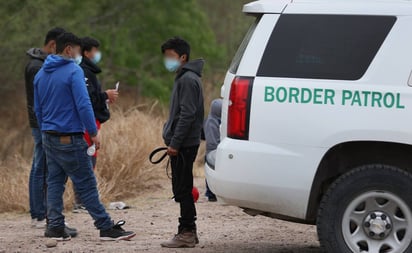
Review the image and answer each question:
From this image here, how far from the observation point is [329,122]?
699 centimetres

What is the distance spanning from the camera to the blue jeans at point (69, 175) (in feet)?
27.9

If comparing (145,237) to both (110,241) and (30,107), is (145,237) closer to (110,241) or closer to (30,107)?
(110,241)

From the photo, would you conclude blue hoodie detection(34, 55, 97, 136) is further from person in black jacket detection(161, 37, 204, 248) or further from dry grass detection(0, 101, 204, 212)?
dry grass detection(0, 101, 204, 212)

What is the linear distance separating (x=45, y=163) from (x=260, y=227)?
6.90 feet

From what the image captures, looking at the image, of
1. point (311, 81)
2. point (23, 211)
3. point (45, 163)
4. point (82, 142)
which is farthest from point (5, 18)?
point (311, 81)

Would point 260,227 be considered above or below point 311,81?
below

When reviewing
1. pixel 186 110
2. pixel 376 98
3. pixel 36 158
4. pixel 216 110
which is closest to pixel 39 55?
pixel 36 158

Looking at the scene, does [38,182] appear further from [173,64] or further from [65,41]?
[173,64]

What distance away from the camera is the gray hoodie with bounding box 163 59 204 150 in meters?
8.12

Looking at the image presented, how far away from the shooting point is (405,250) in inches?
274

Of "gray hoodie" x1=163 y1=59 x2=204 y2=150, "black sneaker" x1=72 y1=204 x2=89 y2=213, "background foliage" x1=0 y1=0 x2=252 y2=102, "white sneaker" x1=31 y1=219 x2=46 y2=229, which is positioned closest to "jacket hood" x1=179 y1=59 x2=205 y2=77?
"gray hoodie" x1=163 y1=59 x2=204 y2=150

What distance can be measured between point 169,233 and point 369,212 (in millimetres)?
2757

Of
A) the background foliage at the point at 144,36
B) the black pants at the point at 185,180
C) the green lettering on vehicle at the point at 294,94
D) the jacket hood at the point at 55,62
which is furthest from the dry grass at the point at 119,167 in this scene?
the background foliage at the point at 144,36

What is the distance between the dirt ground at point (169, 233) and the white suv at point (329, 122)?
4.28 ft
